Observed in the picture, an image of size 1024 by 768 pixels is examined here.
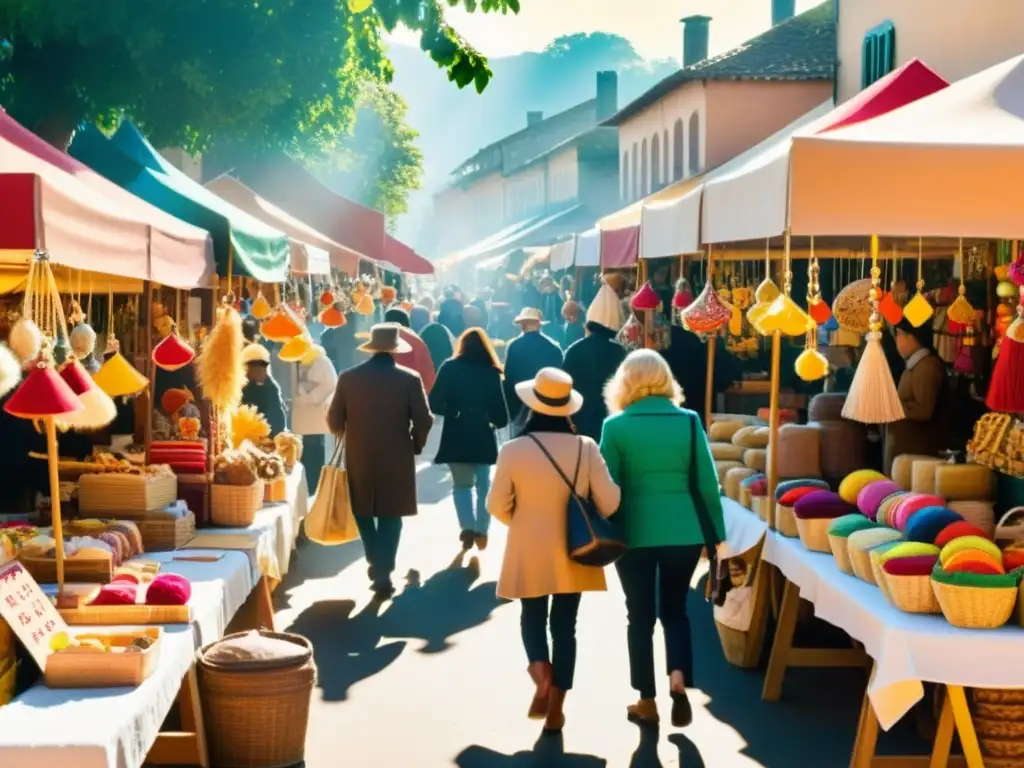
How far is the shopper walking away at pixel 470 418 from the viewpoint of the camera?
11.6m

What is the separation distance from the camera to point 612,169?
167 feet

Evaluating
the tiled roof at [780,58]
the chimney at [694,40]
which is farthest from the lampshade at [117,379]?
the chimney at [694,40]

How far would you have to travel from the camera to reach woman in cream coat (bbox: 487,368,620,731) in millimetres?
7273

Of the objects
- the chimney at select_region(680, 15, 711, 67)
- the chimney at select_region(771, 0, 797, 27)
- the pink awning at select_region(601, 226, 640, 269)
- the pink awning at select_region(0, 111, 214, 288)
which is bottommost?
the pink awning at select_region(0, 111, 214, 288)

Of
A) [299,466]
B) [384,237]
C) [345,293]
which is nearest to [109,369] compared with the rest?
[299,466]

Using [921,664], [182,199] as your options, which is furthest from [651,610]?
[182,199]

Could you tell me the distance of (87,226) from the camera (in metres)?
6.07

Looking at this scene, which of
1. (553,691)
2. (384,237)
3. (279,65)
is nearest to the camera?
(553,691)

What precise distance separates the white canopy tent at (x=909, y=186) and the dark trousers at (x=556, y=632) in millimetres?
2201

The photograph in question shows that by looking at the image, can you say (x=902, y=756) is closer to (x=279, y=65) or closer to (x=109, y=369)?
(x=109, y=369)

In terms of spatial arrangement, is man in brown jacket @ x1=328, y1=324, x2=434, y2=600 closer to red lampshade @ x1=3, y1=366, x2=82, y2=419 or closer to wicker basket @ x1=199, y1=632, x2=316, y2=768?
wicker basket @ x1=199, y1=632, x2=316, y2=768

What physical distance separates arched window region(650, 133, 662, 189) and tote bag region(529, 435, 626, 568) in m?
24.6

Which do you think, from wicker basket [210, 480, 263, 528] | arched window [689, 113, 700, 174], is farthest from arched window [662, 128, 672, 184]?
wicker basket [210, 480, 263, 528]

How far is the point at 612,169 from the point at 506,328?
737 inches
